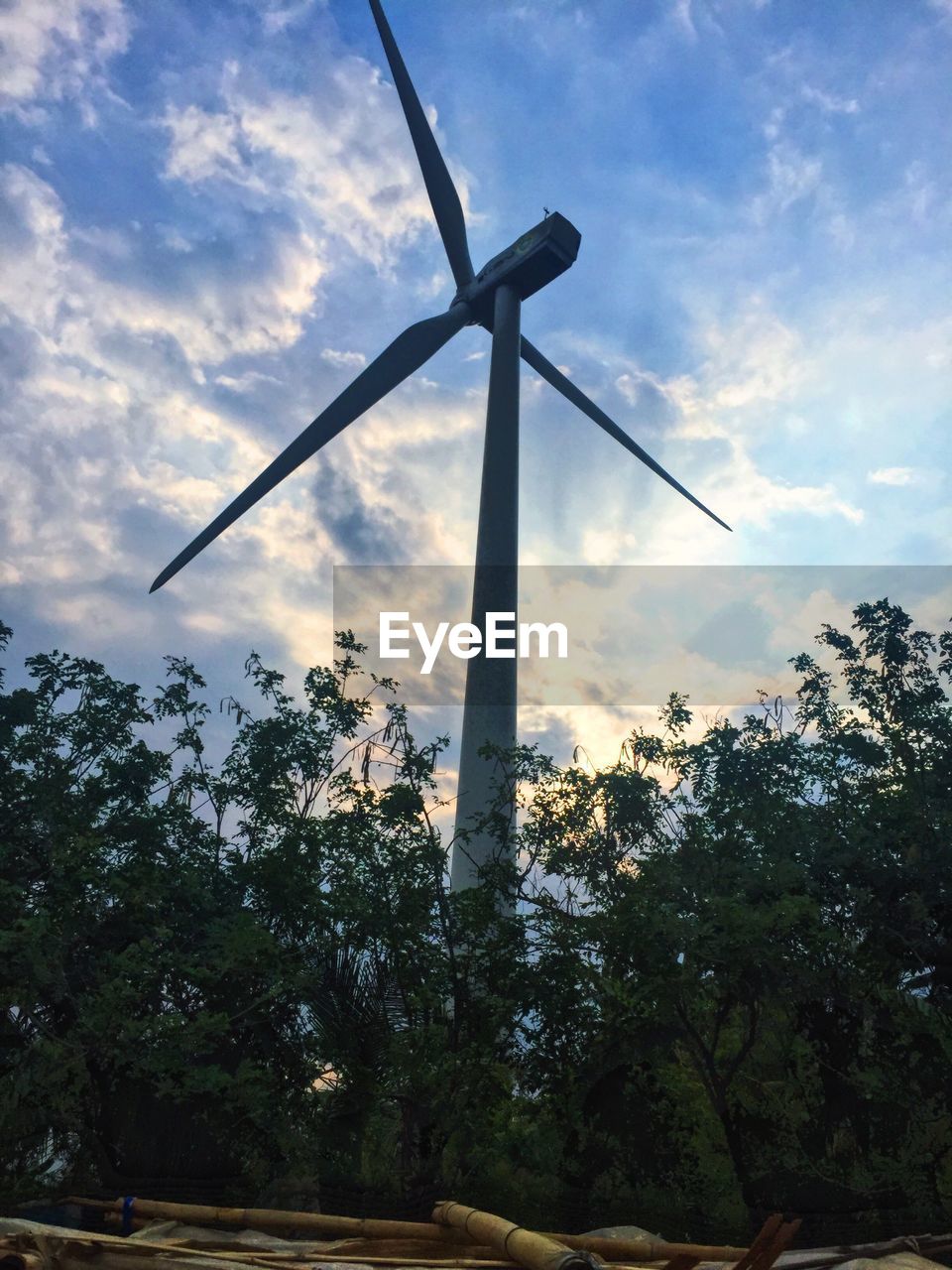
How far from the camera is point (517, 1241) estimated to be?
711 cm

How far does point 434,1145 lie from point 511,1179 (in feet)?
6.45

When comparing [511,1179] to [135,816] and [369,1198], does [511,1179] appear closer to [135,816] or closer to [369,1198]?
[369,1198]

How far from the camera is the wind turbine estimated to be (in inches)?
1156

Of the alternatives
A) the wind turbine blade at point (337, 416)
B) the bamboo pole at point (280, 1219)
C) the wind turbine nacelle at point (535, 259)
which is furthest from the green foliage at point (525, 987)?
the wind turbine nacelle at point (535, 259)

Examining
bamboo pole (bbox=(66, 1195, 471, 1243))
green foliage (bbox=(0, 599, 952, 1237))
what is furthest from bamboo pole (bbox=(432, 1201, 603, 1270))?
green foliage (bbox=(0, 599, 952, 1237))

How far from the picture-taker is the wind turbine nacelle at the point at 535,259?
35250mm

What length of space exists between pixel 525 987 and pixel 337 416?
63.5ft

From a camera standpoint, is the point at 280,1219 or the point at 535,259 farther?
the point at 535,259

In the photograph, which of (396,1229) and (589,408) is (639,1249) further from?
(589,408)

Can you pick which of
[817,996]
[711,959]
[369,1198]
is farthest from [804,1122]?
[369,1198]

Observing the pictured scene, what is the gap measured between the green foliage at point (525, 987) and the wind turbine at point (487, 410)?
6.51m

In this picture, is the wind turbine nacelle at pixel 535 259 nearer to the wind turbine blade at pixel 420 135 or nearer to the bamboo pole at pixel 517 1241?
the wind turbine blade at pixel 420 135

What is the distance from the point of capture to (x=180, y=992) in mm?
19359

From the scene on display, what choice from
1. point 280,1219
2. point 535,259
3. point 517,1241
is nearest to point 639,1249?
point 517,1241
